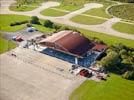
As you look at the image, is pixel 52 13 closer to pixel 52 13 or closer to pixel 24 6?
pixel 52 13

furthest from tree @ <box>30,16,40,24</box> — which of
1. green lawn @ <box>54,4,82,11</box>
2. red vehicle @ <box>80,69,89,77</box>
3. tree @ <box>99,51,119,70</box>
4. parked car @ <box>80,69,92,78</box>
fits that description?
red vehicle @ <box>80,69,89,77</box>

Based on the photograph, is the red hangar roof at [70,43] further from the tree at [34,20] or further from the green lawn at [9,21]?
the tree at [34,20]

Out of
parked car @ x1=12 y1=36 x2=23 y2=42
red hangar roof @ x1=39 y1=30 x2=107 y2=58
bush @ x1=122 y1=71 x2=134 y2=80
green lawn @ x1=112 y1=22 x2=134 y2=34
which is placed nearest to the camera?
bush @ x1=122 y1=71 x2=134 y2=80

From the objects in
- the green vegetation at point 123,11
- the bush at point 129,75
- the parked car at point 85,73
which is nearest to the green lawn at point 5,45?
the parked car at point 85,73

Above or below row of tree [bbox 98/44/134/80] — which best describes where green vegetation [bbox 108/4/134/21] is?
above

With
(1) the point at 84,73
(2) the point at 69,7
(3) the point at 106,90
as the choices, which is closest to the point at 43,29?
(2) the point at 69,7

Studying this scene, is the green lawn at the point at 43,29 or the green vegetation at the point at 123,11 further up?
the green vegetation at the point at 123,11

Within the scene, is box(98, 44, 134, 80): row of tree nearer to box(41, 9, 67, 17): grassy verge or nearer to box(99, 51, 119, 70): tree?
box(99, 51, 119, 70): tree
